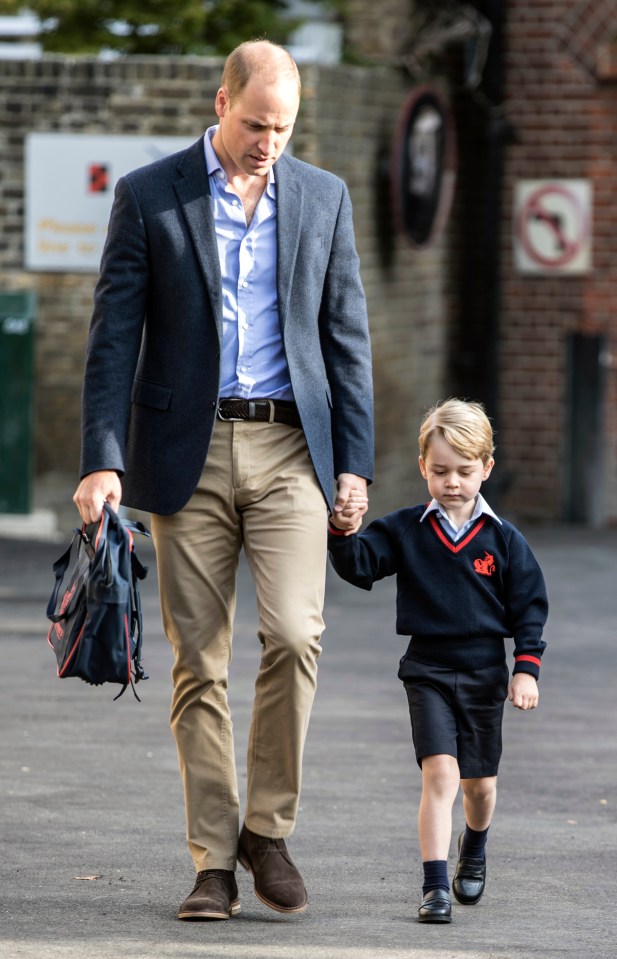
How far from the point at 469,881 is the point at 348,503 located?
1.05 metres

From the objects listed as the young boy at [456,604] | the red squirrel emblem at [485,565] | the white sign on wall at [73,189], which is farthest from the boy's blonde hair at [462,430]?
the white sign on wall at [73,189]

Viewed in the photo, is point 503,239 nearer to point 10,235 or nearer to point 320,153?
point 320,153

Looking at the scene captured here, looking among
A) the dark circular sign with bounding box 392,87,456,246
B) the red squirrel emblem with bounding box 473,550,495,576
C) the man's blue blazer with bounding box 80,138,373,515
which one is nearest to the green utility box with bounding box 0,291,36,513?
the dark circular sign with bounding box 392,87,456,246

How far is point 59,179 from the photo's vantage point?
12.2 m

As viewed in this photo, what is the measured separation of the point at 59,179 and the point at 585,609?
447cm

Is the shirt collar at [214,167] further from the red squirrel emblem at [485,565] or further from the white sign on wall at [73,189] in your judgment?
the white sign on wall at [73,189]

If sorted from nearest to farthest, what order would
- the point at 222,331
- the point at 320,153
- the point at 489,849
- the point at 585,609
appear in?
the point at 222,331
the point at 489,849
the point at 585,609
the point at 320,153

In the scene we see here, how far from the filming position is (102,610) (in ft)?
14.8

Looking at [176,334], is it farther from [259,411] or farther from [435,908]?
[435,908]

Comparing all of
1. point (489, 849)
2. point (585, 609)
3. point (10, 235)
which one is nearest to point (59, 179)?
point (10, 235)

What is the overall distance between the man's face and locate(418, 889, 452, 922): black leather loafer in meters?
1.86

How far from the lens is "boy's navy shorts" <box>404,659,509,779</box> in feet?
15.7

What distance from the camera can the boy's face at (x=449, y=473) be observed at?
4.79 meters

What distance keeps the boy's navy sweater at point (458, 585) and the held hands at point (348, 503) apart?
0.11ft
